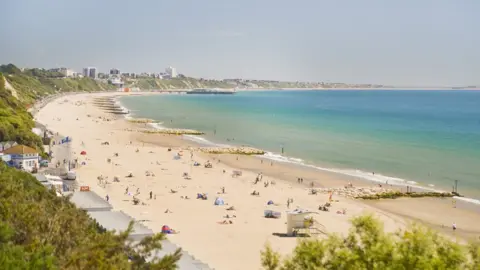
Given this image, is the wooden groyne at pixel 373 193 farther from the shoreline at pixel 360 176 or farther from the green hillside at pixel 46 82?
the green hillside at pixel 46 82

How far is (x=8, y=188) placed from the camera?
1639 cm

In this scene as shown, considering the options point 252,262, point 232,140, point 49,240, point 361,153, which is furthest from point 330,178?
point 49,240

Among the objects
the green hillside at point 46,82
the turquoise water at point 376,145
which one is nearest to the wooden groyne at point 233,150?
the turquoise water at point 376,145

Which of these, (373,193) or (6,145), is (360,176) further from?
(6,145)

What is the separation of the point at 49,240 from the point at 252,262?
9.03 m

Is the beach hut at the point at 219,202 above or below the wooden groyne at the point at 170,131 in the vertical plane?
below

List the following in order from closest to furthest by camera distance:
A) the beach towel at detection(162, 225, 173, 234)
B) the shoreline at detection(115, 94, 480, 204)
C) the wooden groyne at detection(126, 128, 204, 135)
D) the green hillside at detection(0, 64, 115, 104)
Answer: the beach towel at detection(162, 225, 173, 234)
the shoreline at detection(115, 94, 480, 204)
the wooden groyne at detection(126, 128, 204, 135)
the green hillside at detection(0, 64, 115, 104)

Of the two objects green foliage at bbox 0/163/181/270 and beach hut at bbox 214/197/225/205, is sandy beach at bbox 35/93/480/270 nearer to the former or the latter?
beach hut at bbox 214/197/225/205

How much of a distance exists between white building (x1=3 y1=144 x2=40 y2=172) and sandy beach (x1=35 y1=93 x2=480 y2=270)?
3.15 meters

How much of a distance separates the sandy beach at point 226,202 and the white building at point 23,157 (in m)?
3.15

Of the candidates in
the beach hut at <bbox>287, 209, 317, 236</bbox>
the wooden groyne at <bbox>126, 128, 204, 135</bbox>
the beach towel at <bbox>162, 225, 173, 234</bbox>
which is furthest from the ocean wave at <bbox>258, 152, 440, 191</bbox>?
the wooden groyne at <bbox>126, 128, 204, 135</bbox>

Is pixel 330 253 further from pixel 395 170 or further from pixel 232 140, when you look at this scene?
pixel 232 140

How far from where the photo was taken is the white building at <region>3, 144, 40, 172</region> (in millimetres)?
32375

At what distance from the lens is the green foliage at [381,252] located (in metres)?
7.96
